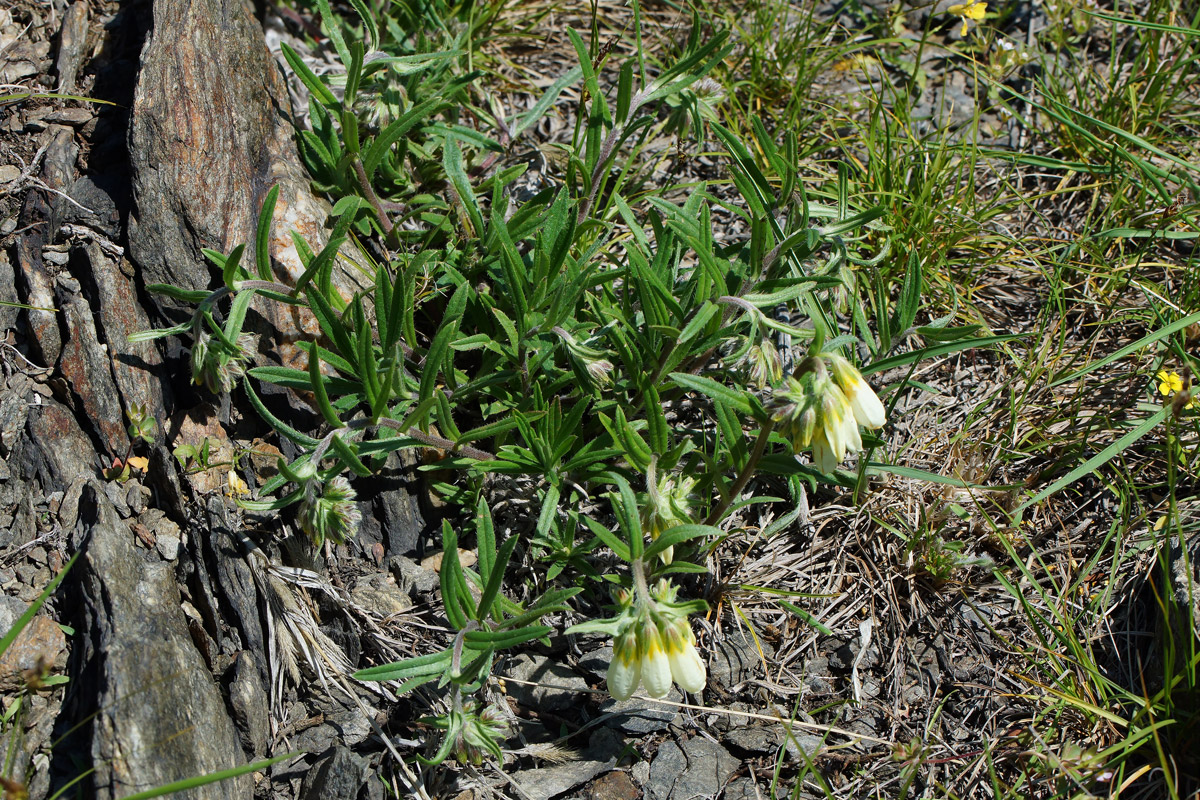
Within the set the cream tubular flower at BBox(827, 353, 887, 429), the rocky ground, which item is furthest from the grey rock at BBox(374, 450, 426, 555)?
the cream tubular flower at BBox(827, 353, 887, 429)

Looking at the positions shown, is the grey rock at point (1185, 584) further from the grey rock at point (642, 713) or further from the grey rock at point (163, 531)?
the grey rock at point (163, 531)

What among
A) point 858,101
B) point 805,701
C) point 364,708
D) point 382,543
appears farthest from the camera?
point 858,101

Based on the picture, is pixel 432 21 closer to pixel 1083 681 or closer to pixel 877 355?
pixel 877 355

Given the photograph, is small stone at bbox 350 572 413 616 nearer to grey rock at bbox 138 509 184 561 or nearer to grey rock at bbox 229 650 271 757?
grey rock at bbox 229 650 271 757

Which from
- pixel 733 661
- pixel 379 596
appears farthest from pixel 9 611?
pixel 733 661

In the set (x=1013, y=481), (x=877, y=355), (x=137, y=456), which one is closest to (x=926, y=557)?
(x=1013, y=481)

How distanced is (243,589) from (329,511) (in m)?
0.40

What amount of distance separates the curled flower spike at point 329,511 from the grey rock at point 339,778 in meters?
0.61

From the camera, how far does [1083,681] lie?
2.64 m

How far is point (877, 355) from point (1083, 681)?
122 centimetres

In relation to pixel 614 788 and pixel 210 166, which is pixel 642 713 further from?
pixel 210 166

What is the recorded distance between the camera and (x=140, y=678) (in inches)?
86.3

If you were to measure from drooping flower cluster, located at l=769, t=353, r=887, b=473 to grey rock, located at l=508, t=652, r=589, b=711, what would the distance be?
1.15 meters

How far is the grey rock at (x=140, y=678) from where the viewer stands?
2092mm
